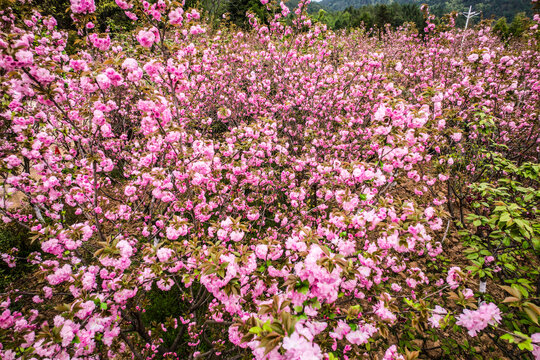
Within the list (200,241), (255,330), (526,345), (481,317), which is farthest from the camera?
(200,241)

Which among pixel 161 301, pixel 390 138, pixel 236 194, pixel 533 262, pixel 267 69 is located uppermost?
pixel 267 69

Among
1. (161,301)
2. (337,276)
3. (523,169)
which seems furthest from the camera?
(161,301)

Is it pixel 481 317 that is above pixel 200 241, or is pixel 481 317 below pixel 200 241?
above

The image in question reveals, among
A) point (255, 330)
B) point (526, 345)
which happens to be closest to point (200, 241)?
point (255, 330)

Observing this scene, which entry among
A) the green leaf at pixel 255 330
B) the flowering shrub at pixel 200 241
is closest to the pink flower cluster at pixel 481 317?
the flowering shrub at pixel 200 241

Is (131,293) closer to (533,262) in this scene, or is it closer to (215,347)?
(215,347)

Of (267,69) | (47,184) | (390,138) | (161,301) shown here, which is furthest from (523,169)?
(267,69)

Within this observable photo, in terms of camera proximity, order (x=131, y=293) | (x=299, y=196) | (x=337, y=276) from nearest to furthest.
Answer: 1. (x=337, y=276)
2. (x=131, y=293)
3. (x=299, y=196)

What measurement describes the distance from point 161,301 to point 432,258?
5.71m

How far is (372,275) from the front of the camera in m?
2.73

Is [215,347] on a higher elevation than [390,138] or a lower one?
lower

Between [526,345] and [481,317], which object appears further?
[481,317]

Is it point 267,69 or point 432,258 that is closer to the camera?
point 432,258

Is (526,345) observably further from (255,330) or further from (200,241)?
(200,241)
